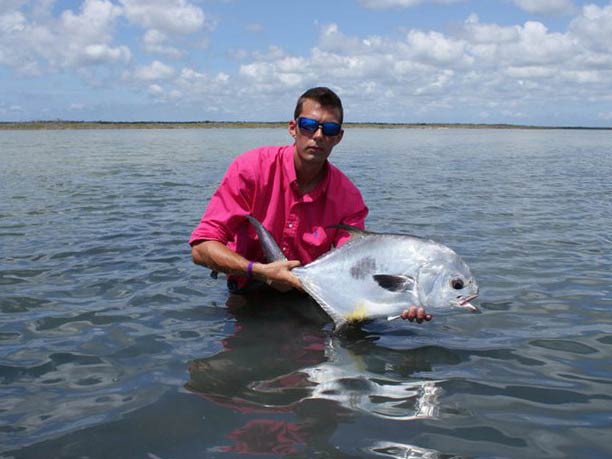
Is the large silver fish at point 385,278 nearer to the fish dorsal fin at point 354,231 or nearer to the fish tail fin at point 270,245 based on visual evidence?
the fish dorsal fin at point 354,231

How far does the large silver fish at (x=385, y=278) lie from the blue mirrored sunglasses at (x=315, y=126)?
911mm

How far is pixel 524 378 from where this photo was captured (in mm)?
4293

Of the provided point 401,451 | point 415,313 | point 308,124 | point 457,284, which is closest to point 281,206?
point 308,124

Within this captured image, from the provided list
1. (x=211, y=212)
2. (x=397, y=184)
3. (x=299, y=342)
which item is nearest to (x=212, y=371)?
(x=299, y=342)

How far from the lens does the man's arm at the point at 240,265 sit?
4621 mm

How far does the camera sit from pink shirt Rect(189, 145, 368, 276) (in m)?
5.23

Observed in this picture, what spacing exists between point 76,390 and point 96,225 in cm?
661

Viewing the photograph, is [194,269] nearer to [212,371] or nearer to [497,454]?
[212,371]

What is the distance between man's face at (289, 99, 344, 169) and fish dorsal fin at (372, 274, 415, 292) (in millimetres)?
1191

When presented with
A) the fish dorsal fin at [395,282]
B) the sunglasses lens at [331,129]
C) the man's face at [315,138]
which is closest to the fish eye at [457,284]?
the fish dorsal fin at [395,282]

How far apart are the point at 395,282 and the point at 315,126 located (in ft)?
4.83

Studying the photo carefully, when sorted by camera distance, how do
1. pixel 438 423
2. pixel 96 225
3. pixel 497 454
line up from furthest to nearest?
pixel 96 225 → pixel 438 423 → pixel 497 454

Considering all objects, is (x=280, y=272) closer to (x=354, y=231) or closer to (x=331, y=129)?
(x=354, y=231)

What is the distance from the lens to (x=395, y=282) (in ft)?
14.1
